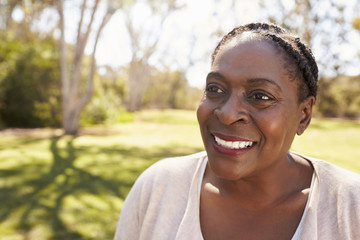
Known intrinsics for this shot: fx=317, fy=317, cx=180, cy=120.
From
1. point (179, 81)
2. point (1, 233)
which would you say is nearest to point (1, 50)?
point (1, 233)

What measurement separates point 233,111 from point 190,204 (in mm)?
548

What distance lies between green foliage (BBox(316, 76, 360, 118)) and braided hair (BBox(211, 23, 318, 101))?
33.3m

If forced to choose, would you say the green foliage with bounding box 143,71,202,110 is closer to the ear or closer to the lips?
the ear

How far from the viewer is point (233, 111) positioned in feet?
5.09

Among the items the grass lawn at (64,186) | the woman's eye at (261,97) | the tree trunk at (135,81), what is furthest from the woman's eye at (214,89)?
the tree trunk at (135,81)

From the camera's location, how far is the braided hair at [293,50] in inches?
64.3

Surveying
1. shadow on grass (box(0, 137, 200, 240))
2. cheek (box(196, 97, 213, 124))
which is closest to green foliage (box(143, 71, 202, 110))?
shadow on grass (box(0, 137, 200, 240))

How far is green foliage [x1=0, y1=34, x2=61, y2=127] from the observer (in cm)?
1356

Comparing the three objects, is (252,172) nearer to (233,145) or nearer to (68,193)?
(233,145)

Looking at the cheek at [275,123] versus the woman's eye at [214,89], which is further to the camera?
the woman's eye at [214,89]

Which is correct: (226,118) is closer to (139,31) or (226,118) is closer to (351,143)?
(351,143)

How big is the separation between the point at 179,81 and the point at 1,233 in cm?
4770

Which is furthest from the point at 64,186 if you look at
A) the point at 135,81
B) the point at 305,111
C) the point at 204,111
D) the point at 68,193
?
the point at 135,81

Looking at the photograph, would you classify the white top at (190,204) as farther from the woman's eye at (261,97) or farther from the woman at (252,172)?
the woman's eye at (261,97)
